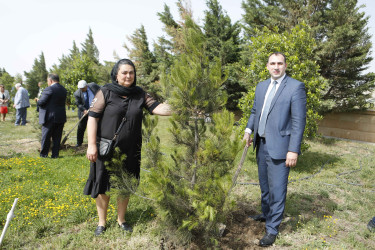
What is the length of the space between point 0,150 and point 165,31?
14.6 m

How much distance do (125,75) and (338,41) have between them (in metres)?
12.4

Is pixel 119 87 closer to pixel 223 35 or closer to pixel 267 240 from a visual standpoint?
pixel 267 240

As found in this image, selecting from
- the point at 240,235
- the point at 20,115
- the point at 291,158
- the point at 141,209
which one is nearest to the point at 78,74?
the point at 20,115

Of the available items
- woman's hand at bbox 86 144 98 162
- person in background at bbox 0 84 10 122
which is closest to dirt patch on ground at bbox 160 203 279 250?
woman's hand at bbox 86 144 98 162

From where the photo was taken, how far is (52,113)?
229 inches

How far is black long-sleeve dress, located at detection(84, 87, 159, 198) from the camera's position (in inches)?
107

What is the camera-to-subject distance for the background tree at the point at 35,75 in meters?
39.8

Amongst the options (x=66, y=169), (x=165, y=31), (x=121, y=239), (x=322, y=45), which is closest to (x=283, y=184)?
(x=121, y=239)

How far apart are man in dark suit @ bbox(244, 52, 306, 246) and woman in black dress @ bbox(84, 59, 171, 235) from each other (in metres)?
1.29

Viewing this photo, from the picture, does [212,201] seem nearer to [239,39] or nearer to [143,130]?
[143,130]

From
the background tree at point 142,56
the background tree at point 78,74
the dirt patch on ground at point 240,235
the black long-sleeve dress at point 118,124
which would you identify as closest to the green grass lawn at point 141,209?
the dirt patch on ground at point 240,235

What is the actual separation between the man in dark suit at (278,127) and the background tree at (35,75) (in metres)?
44.6

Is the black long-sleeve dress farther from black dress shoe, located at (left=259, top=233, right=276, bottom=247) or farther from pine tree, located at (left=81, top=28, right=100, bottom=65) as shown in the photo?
pine tree, located at (left=81, top=28, right=100, bottom=65)

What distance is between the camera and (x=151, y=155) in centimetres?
265
